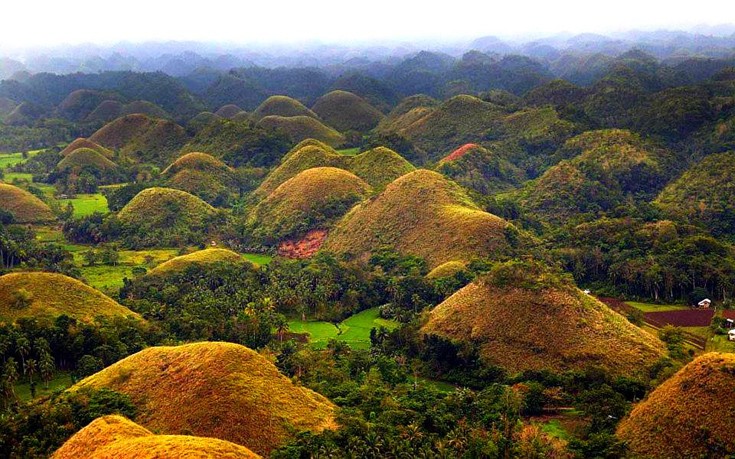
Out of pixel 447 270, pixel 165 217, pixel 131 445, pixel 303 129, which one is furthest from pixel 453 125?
pixel 131 445

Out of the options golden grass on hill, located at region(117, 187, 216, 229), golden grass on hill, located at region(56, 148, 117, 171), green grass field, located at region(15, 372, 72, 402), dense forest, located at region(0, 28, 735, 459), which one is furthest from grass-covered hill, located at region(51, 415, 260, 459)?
golden grass on hill, located at region(56, 148, 117, 171)

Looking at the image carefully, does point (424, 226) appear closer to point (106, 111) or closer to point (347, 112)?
point (347, 112)

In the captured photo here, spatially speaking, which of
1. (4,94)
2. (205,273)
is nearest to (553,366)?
(205,273)

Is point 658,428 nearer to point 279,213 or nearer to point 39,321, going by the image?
point 39,321

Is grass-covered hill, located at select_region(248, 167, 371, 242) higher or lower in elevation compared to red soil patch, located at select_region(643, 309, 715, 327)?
higher

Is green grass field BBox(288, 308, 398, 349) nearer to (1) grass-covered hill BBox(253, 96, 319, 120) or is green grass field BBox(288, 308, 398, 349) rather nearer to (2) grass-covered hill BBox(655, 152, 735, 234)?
(2) grass-covered hill BBox(655, 152, 735, 234)

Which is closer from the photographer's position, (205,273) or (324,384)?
(324,384)

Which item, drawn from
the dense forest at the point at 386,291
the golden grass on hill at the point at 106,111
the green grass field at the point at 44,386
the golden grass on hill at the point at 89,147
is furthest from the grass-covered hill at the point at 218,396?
the golden grass on hill at the point at 106,111
